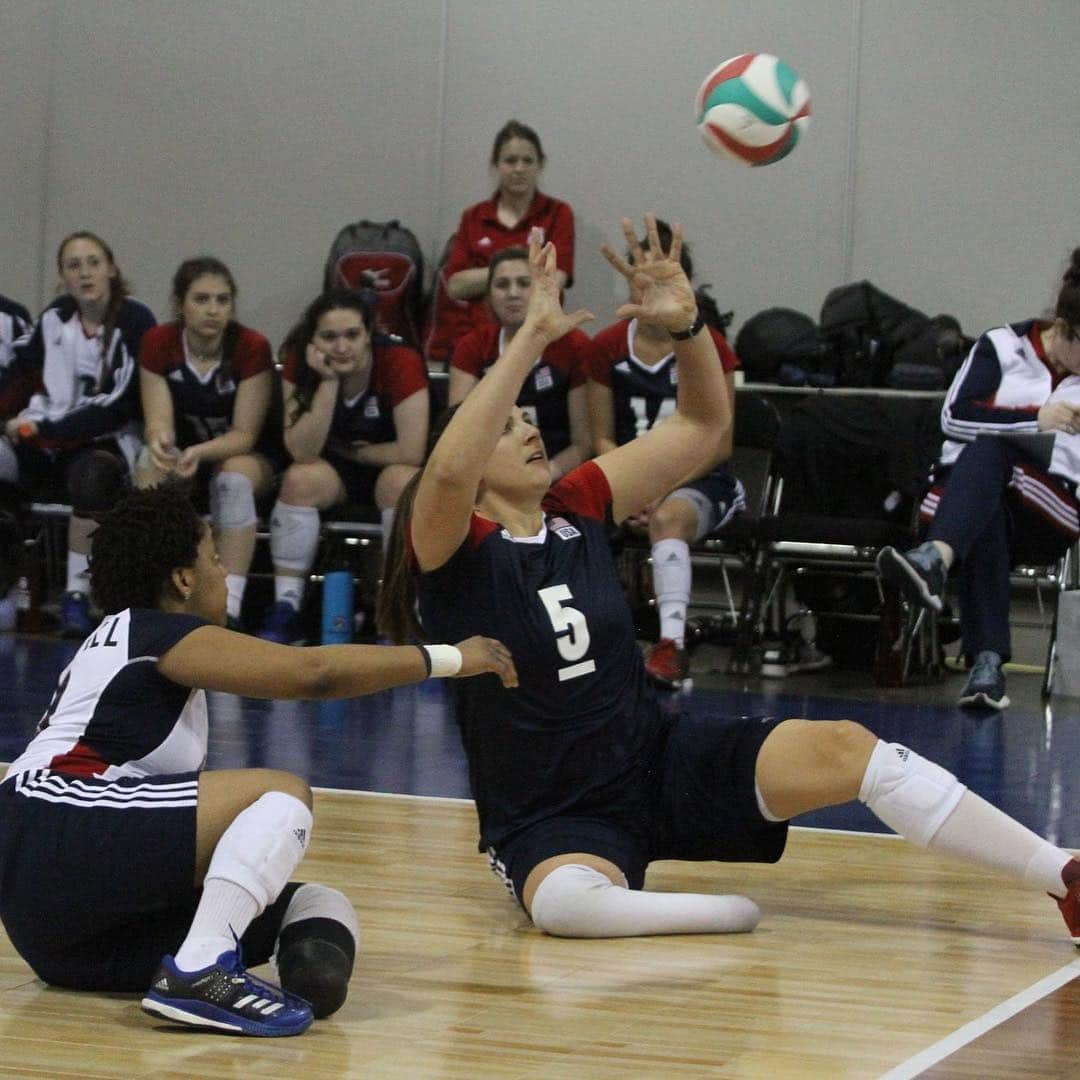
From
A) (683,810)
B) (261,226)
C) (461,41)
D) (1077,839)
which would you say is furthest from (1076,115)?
(683,810)

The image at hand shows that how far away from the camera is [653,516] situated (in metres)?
7.43

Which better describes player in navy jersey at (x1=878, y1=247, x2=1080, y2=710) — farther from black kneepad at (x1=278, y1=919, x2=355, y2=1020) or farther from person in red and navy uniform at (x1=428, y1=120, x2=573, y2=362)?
black kneepad at (x1=278, y1=919, x2=355, y2=1020)

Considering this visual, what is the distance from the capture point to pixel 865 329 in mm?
8516

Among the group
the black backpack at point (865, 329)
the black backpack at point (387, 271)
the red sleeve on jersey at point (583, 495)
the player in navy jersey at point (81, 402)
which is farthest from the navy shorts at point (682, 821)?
the black backpack at point (387, 271)

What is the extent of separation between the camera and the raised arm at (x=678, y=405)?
147 inches

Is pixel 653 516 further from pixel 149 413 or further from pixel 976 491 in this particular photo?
pixel 149 413

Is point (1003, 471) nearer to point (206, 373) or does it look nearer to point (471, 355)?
point (471, 355)

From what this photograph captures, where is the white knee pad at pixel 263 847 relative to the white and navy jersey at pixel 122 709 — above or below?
below

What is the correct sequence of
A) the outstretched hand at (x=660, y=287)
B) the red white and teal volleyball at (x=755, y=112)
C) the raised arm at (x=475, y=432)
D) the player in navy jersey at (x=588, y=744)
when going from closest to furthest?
the raised arm at (x=475, y=432)
the player in navy jersey at (x=588, y=744)
the outstretched hand at (x=660, y=287)
the red white and teal volleyball at (x=755, y=112)

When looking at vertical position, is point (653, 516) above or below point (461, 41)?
below

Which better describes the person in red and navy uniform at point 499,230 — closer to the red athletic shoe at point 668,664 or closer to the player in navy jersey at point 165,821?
the red athletic shoe at point 668,664

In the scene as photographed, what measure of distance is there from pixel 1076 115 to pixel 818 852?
19.3 ft

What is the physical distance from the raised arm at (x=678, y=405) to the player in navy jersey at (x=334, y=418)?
13.1 ft

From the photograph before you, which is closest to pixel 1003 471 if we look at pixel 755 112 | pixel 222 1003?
pixel 755 112
